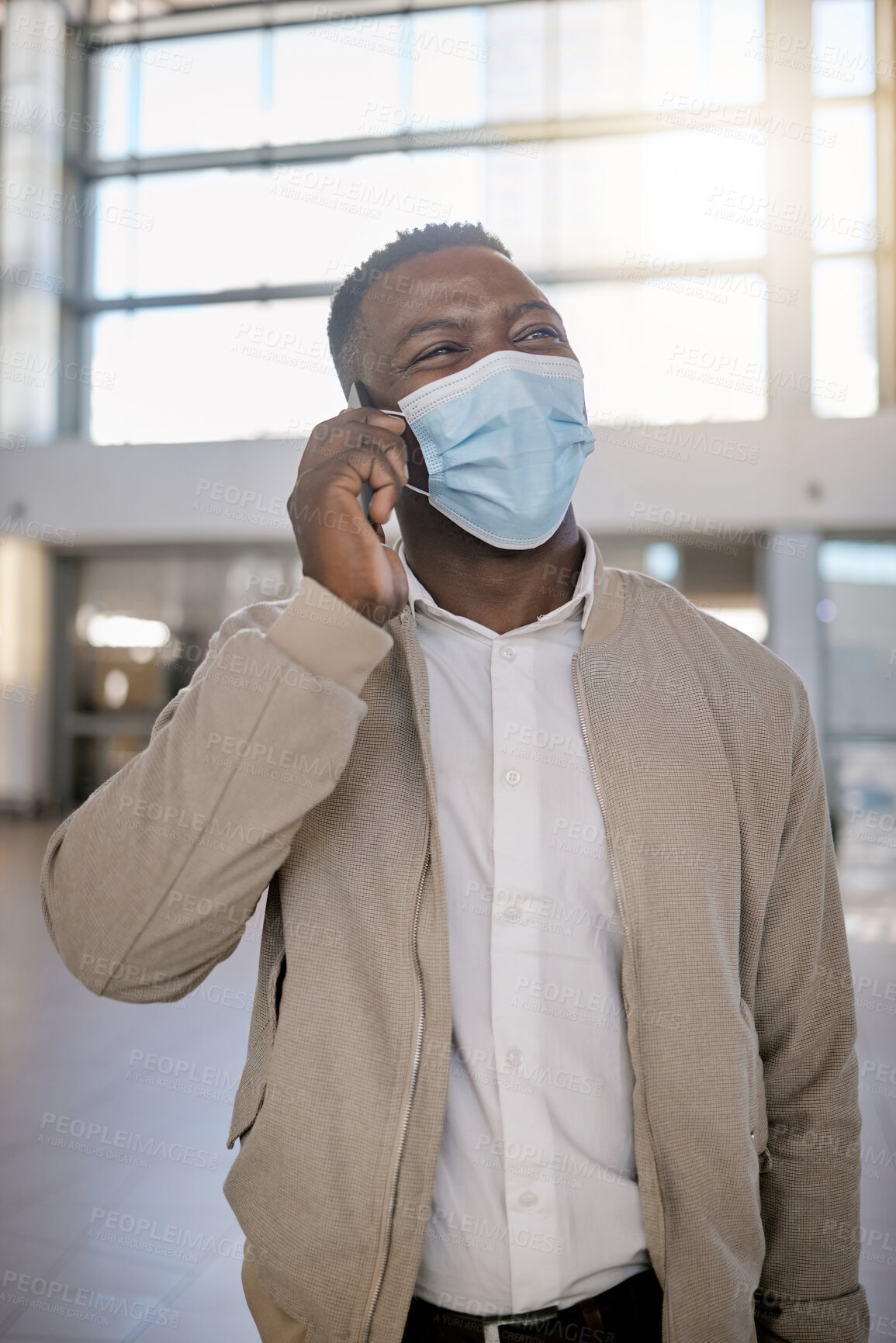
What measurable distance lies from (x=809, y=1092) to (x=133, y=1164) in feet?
8.15

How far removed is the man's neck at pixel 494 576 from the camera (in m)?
1.25

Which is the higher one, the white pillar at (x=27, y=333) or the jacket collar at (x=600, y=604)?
the white pillar at (x=27, y=333)

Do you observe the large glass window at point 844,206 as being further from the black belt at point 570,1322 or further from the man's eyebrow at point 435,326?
the black belt at point 570,1322

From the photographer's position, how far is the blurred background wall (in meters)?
8.73

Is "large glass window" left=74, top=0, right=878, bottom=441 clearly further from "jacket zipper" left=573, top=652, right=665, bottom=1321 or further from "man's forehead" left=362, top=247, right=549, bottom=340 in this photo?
"jacket zipper" left=573, top=652, right=665, bottom=1321

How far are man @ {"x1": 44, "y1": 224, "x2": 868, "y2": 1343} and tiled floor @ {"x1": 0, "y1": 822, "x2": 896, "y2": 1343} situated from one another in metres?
0.28

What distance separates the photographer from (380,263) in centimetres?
135

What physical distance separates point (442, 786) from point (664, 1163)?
0.46 m

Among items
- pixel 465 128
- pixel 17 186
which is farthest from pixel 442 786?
pixel 17 186

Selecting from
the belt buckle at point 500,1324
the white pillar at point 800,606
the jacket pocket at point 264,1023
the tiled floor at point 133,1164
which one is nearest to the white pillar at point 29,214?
the tiled floor at point 133,1164

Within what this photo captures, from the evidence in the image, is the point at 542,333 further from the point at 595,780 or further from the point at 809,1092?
the point at 809,1092

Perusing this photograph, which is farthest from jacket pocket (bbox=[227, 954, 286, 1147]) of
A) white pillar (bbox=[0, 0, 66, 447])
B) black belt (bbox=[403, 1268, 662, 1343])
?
white pillar (bbox=[0, 0, 66, 447])

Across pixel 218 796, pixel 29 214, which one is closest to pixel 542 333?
pixel 218 796

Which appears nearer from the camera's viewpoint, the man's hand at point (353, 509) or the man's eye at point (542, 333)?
the man's hand at point (353, 509)
